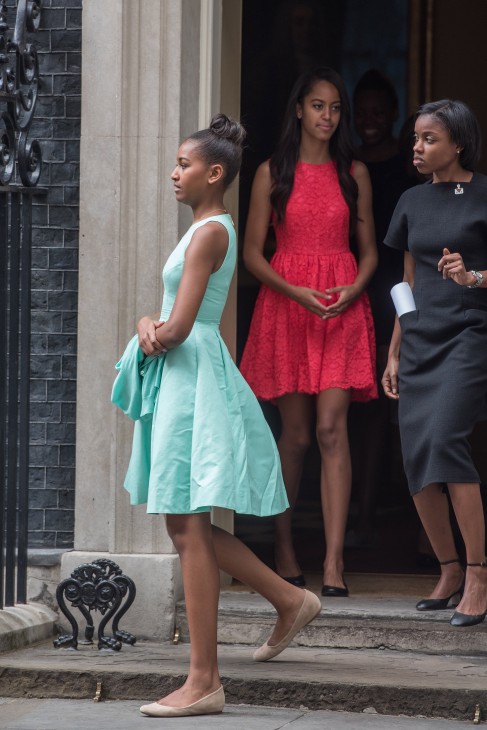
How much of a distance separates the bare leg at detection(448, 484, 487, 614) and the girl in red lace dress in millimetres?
829

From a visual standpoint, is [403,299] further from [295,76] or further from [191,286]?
[295,76]

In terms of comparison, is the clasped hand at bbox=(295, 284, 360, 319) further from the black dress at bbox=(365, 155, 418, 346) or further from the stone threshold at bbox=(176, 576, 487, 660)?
the stone threshold at bbox=(176, 576, 487, 660)

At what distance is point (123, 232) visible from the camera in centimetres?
624

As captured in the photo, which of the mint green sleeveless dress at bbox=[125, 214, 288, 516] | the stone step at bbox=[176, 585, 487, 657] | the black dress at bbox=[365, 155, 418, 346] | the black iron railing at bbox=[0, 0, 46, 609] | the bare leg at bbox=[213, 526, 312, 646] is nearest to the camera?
the mint green sleeveless dress at bbox=[125, 214, 288, 516]

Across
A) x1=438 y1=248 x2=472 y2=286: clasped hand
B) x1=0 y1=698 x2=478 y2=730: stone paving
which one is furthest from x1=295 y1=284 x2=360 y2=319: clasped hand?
x1=0 y1=698 x2=478 y2=730: stone paving

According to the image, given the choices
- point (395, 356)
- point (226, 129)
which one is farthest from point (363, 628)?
point (226, 129)

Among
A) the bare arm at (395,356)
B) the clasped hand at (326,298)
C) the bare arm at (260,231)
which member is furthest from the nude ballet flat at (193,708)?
the bare arm at (260,231)

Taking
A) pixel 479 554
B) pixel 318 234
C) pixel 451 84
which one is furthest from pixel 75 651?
pixel 451 84

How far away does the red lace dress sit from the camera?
6.57 m

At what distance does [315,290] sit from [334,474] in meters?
0.77

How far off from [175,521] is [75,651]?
114cm

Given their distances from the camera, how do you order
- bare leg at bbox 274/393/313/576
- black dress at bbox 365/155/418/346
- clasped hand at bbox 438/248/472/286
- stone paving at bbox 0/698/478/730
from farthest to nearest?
black dress at bbox 365/155/418/346 → bare leg at bbox 274/393/313/576 → clasped hand at bbox 438/248/472/286 → stone paving at bbox 0/698/478/730

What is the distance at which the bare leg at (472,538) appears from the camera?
573 cm

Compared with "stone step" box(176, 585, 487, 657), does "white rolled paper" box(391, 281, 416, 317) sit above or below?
above
